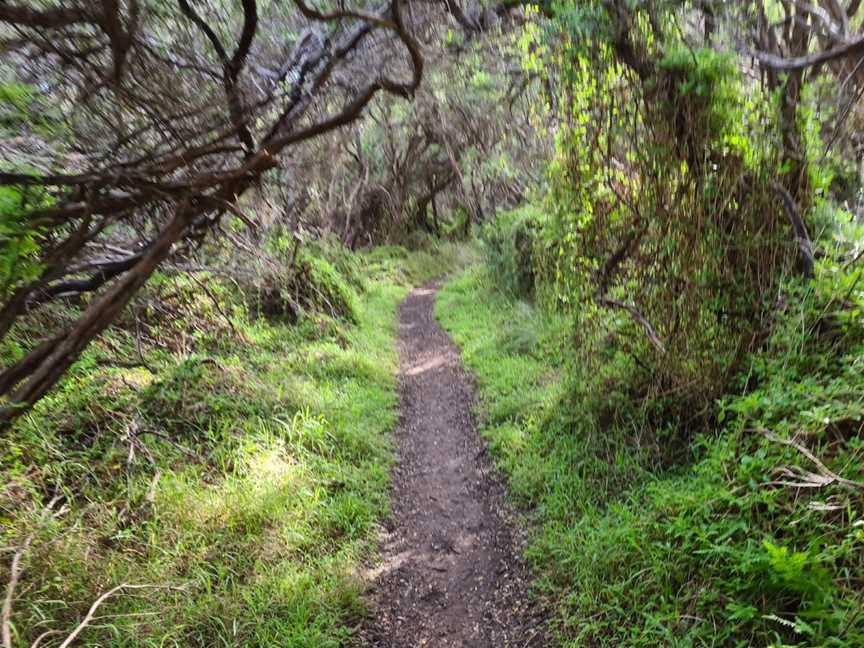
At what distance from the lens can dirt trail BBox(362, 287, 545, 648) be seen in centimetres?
338

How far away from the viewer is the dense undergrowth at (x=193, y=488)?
3.16m

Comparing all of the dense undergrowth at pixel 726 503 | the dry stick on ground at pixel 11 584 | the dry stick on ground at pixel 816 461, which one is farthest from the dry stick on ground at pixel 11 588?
the dry stick on ground at pixel 816 461

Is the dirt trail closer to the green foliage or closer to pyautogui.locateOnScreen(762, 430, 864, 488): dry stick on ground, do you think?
pyautogui.locateOnScreen(762, 430, 864, 488): dry stick on ground

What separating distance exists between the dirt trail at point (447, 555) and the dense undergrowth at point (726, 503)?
0.28 m

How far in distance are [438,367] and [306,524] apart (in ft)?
13.8

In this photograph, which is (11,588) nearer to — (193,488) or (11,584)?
(11,584)

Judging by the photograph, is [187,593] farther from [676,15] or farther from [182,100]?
[676,15]

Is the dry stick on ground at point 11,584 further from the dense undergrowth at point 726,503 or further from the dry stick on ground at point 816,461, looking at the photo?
the dry stick on ground at point 816,461

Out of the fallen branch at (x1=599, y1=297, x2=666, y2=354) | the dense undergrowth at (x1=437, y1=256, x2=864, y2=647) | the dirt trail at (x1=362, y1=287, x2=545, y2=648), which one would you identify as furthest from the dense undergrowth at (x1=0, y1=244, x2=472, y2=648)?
the fallen branch at (x1=599, y1=297, x2=666, y2=354)

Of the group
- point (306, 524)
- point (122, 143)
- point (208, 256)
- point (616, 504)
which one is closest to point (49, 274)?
point (122, 143)

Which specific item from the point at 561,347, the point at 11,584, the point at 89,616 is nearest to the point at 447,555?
the point at 89,616

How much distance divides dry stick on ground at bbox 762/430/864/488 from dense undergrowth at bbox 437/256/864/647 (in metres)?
0.01

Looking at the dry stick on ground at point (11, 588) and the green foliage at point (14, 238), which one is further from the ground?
the green foliage at point (14, 238)

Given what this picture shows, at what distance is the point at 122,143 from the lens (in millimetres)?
2283
